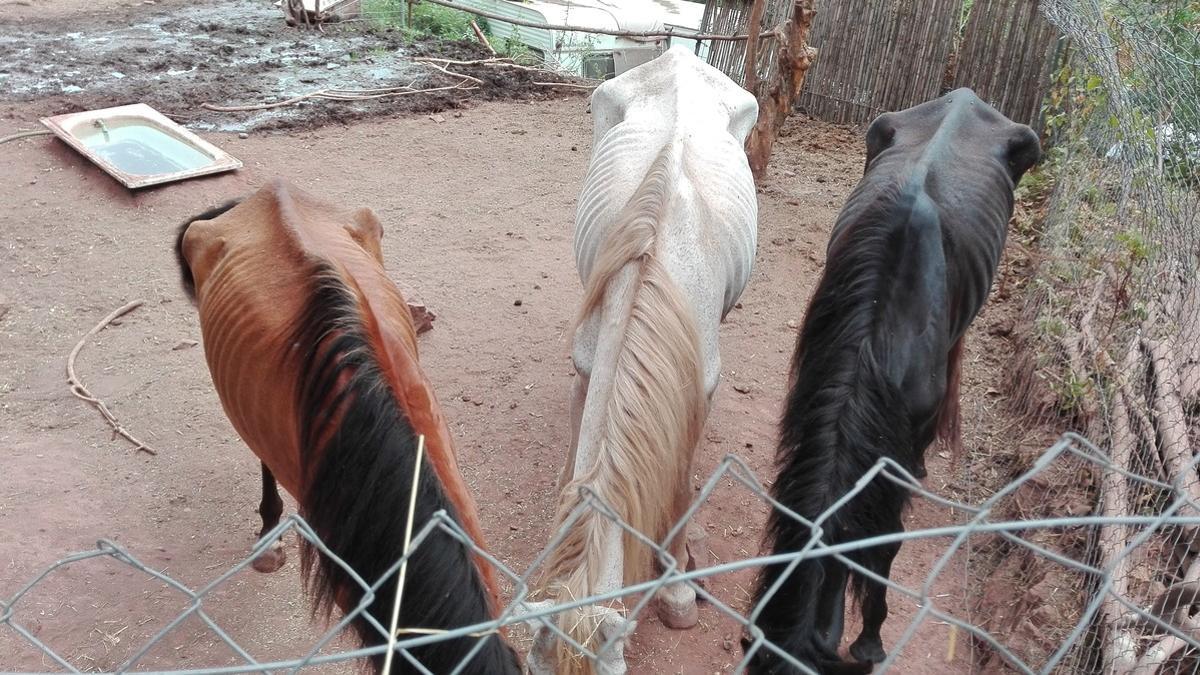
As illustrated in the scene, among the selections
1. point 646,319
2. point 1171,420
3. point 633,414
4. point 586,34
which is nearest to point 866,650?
point 633,414

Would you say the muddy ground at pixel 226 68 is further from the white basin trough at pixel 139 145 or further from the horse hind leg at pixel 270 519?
the horse hind leg at pixel 270 519

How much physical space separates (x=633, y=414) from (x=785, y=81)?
5.30 metres

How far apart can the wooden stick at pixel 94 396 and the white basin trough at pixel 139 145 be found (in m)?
1.58

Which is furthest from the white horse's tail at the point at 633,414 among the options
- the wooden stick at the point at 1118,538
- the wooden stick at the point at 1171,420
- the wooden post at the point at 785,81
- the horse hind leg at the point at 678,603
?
the wooden post at the point at 785,81

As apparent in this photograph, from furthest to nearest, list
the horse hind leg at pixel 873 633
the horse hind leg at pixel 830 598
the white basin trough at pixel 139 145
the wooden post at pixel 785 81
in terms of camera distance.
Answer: the wooden post at pixel 785 81, the white basin trough at pixel 139 145, the horse hind leg at pixel 873 633, the horse hind leg at pixel 830 598

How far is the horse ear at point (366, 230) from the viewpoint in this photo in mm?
3482

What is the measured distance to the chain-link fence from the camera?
9.95 ft

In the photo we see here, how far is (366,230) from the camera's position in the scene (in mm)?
3562

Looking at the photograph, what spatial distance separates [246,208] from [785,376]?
3116mm

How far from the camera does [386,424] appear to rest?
2.27 m

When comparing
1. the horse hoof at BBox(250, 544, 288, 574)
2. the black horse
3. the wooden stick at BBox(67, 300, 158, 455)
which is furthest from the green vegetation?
the horse hoof at BBox(250, 544, 288, 574)

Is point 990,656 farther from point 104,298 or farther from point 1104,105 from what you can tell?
point 104,298

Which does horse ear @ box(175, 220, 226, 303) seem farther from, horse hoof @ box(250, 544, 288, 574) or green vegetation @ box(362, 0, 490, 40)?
green vegetation @ box(362, 0, 490, 40)

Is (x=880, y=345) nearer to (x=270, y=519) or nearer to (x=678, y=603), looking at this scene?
(x=678, y=603)
